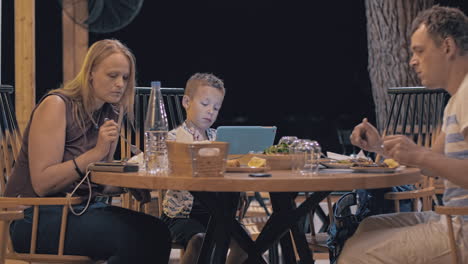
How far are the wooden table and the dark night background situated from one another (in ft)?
18.5

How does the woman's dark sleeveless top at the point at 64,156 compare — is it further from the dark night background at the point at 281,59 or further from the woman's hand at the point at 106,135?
the dark night background at the point at 281,59

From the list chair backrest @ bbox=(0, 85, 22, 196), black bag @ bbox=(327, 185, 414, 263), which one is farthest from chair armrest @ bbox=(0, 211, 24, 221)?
black bag @ bbox=(327, 185, 414, 263)

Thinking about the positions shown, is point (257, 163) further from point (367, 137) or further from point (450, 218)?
point (450, 218)

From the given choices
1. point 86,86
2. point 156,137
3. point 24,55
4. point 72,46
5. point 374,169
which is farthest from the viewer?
point 72,46

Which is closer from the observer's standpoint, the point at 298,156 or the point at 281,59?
the point at 298,156

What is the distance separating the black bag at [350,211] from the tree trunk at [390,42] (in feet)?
10.2

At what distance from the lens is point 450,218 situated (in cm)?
193

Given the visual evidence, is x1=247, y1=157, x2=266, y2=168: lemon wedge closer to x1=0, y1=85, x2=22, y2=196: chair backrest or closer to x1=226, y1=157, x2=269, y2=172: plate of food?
x1=226, y1=157, x2=269, y2=172: plate of food

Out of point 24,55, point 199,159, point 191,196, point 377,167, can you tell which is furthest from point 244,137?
point 24,55

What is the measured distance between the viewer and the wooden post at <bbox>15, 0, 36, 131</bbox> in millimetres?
5383

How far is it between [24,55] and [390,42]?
10.00 ft

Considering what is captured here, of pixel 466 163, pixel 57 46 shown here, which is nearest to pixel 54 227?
pixel 466 163

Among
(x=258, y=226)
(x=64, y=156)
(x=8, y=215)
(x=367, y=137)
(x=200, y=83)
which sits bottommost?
(x=258, y=226)

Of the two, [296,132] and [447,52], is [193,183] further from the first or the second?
[296,132]
